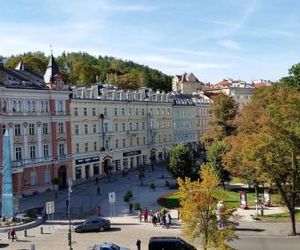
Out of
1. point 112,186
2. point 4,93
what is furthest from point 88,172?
point 4,93

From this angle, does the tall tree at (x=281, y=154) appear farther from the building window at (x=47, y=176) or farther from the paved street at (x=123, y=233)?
the building window at (x=47, y=176)

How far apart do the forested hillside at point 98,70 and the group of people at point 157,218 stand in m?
66.8

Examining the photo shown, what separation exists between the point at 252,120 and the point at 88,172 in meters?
27.8

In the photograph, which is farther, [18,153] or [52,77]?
[52,77]

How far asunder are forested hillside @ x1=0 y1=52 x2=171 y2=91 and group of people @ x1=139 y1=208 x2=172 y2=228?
66.8 meters

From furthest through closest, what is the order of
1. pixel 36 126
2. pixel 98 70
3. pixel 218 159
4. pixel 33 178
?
pixel 98 70, pixel 36 126, pixel 33 178, pixel 218 159

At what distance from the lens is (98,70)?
14738 centimetres

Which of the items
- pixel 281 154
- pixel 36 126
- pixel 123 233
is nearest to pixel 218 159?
pixel 281 154

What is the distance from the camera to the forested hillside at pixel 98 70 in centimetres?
12188

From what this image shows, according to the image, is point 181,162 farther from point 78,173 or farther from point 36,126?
point 36,126

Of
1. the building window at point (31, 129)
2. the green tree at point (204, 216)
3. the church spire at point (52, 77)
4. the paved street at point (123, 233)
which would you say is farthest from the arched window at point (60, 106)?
the green tree at point (204, 216)

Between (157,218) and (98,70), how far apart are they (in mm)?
101645

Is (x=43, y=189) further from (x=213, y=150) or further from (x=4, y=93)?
(x=213, y=150)

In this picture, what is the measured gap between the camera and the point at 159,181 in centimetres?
8056
